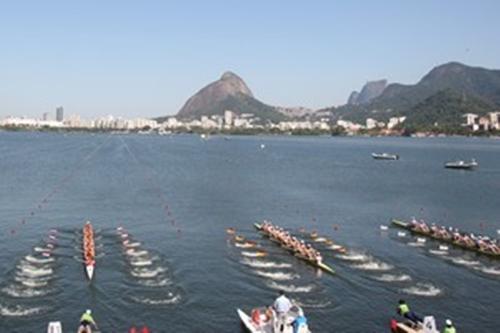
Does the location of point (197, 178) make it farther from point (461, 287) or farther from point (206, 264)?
point (461, 287)

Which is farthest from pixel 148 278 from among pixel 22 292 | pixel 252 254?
pixel 252 254

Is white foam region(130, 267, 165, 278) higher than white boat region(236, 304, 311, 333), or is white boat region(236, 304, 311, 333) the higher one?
white boat region(236, 304, 311, 333)

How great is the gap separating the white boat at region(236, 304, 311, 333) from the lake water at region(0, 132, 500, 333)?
3.36ft

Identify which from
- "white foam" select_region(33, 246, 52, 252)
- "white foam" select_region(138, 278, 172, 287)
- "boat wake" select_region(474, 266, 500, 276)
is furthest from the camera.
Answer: "white foam" select_region(33, 246, 52, 252)

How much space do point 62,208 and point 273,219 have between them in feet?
65.1

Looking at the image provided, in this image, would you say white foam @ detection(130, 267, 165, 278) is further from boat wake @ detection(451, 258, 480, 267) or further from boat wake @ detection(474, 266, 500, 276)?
boat wake @ detection(474, 266, 500, 276)

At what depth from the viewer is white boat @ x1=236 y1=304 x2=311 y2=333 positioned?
80.2 ft

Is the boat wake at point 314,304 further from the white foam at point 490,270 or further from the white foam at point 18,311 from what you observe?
the white foam at point 490,270

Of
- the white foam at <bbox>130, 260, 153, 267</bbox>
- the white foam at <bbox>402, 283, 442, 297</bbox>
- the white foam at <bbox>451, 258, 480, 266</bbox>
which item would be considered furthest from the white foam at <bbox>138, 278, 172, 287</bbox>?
the white foam at <bbox>451, 258, 480, 266</bbox>

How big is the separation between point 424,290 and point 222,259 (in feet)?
41.7

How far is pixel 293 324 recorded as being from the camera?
23938 millimetres

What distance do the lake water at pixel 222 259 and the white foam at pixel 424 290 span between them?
0.12 m

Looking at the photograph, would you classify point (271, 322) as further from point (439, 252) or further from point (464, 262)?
point (439, 252)

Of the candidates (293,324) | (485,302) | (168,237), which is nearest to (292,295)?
(293,324)
